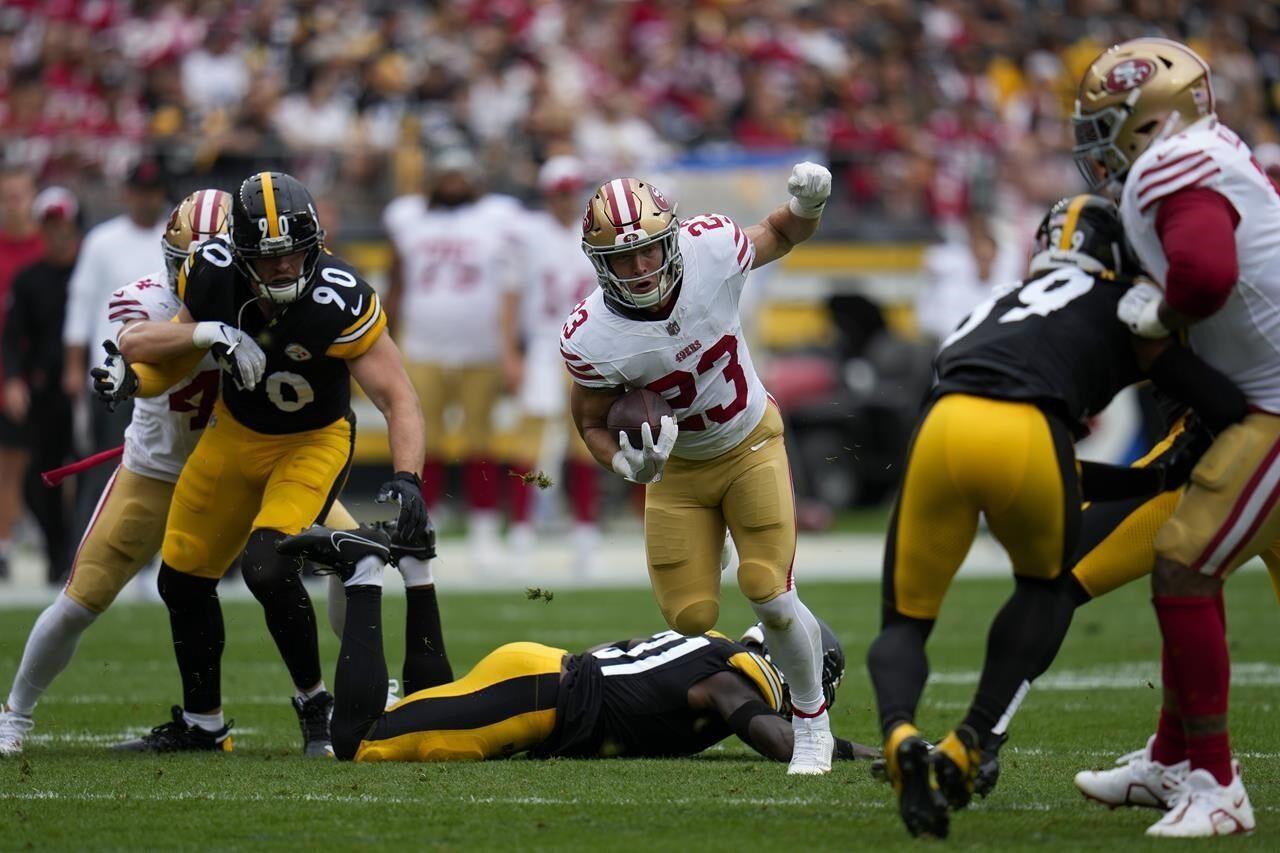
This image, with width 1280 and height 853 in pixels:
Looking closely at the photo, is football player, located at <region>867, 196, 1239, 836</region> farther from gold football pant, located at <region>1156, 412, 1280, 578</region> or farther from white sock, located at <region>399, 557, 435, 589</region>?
white sock, located at <region>399, 557, 435, 589</region>

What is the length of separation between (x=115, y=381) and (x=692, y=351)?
1630mm

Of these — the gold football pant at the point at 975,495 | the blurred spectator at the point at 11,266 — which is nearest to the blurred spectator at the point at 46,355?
the blurred spectator at the point at 11,266

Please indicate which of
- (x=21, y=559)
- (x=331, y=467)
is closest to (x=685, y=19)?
(x=21, y=559)

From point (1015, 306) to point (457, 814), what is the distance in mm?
1729

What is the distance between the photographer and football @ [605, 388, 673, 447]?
4934mm

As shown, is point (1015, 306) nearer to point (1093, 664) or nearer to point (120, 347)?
point (120, 347)

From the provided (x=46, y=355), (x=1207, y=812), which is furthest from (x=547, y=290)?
(x=1207, y=812)

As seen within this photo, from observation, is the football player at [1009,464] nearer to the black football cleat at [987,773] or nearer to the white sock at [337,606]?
the black football cleat at [987,773]

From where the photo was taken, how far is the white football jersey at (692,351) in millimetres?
5023

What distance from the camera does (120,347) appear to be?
5301 mm

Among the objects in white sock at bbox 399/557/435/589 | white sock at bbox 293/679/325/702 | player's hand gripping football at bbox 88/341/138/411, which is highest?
player's hand gripping football at bbox 88/341/138/411

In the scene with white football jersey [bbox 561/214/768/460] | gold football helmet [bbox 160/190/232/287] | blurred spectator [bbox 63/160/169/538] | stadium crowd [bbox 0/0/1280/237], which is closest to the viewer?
white football jersey [bbox 561/214/768/460]

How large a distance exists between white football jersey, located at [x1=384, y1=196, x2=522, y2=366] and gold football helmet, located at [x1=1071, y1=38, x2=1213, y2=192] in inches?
241

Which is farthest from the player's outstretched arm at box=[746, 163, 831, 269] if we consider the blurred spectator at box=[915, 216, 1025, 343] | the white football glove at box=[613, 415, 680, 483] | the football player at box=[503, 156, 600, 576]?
the blurred spectator at box=[915, 216, 1025, 343]
